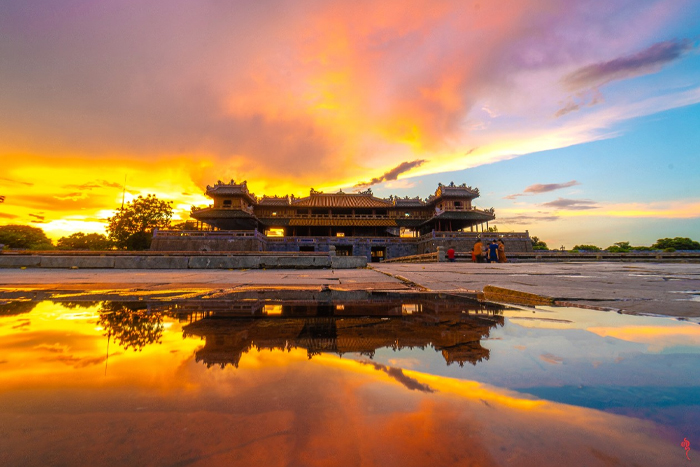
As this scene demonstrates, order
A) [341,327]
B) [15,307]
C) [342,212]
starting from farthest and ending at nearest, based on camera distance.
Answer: [342,212]
[15,307]
[341,327]

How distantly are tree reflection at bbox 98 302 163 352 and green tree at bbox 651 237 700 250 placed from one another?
55.0 m

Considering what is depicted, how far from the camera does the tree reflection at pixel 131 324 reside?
1.34 metres

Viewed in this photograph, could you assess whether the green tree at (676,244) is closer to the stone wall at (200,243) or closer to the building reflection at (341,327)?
the stone wall at (200,243)

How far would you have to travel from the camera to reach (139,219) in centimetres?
3153

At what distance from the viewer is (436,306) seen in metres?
2.23

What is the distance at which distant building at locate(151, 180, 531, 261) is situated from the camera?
2669cm

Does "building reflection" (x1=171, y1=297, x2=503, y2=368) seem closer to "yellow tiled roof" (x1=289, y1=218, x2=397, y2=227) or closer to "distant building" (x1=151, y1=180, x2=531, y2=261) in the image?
"distant building" (x1=151, y1=180, x2=531, y2=261)

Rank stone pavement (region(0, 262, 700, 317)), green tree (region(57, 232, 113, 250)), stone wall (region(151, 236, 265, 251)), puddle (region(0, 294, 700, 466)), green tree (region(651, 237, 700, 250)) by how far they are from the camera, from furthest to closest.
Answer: green tree (region(57, 232, 113, 250)), green tree (region(651, 237, 700, 250)), stone wall (region(151, 236, 265, 251)), stone pavement (region(0, 262, 700, 317)), puddle (region(0, 294, 700, 466))

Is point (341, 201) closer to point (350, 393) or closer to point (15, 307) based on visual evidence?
point (15, 307)

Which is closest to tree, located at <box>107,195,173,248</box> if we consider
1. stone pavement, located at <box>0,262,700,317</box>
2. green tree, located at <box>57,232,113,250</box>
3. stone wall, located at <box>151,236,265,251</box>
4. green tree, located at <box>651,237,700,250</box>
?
stone wall, located at <box>151,236,265,251</box>

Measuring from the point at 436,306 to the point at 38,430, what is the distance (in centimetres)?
207

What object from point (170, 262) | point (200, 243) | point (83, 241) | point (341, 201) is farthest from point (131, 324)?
point (83, 241)

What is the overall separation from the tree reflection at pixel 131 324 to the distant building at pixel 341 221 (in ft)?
79.5

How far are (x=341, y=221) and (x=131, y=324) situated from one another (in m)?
30.6
